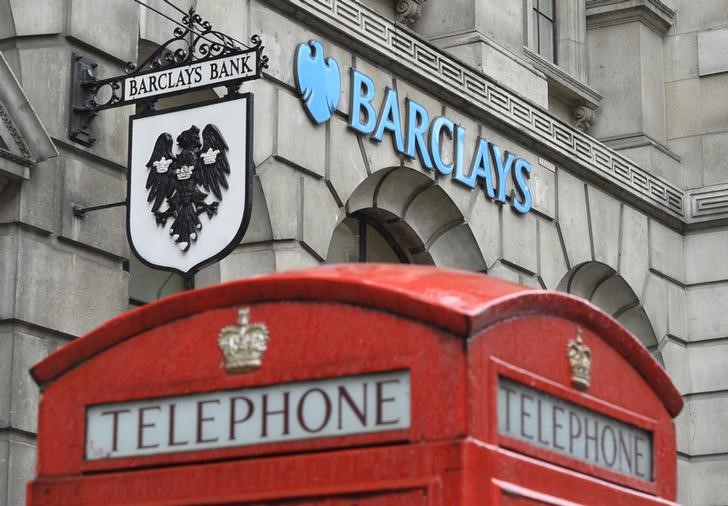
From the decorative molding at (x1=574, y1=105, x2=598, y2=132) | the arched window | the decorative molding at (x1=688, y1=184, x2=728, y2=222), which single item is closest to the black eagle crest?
the arched window

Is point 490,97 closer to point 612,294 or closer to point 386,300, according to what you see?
point 612,294

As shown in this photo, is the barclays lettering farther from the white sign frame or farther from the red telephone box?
the white sign frame

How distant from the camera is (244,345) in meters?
4.59

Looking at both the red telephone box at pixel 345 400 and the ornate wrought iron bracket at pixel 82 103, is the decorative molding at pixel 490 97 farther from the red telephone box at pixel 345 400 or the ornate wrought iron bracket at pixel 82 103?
the red telephone box at pixel 345 400

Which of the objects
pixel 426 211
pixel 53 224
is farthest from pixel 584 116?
pixel 53 224

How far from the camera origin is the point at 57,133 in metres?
12.8

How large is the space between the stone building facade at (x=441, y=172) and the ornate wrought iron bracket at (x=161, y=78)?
0.39 feet

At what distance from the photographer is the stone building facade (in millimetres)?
12648

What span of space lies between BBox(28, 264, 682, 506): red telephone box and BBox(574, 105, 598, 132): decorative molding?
18.8 metres

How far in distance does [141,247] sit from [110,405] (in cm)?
794

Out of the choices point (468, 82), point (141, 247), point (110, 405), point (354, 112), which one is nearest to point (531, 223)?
point (468, 82)

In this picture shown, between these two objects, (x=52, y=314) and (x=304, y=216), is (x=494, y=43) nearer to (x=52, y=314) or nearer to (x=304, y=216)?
(x=304, y=216)

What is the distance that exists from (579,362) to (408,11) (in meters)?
15.6

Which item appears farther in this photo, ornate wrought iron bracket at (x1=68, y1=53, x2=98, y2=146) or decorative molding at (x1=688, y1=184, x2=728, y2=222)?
decorative molding at (x1=688, y1=184, x2=728, y2=222)
